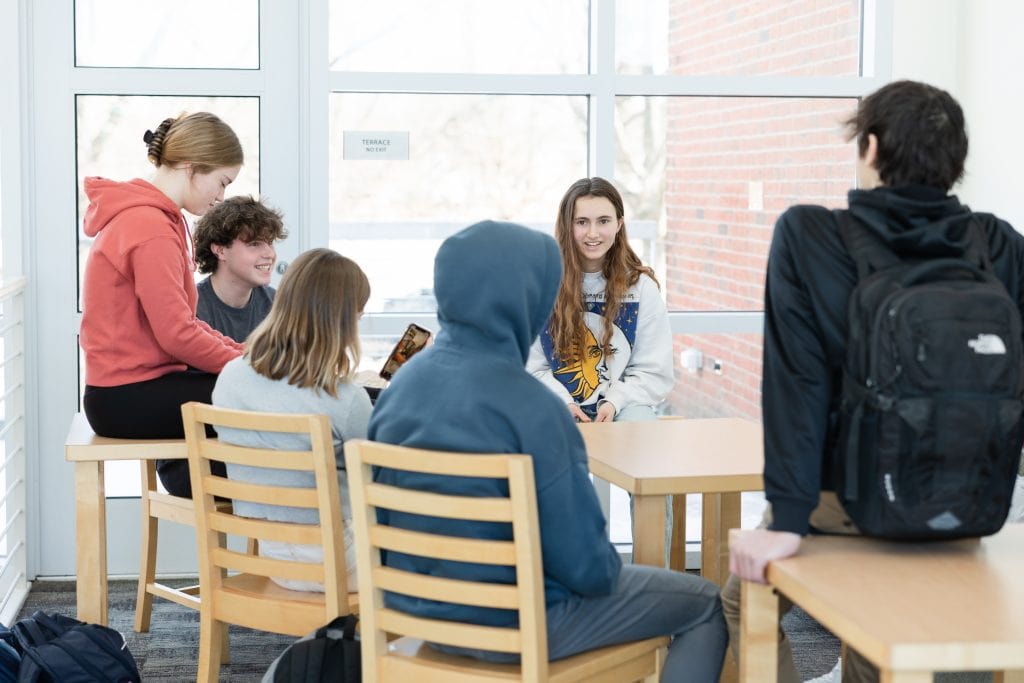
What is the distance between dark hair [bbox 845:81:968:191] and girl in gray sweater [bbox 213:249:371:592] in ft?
3.83

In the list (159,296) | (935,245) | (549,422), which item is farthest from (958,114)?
(159,296)

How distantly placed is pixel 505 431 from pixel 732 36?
255 centimetres

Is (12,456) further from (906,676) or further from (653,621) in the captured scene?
(906,676)

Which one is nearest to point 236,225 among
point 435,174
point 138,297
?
point 138,297

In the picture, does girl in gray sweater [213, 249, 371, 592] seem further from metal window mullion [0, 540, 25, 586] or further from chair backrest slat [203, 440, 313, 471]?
metal window mullion [0, 540, 25, 586]

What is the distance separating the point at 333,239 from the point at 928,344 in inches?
106

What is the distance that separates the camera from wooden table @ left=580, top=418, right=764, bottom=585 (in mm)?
2451

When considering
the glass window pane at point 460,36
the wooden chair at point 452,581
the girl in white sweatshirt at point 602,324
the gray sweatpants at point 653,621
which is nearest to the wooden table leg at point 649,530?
the gray sweatpants at point 653,621

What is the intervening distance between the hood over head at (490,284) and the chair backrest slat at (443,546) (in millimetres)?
321

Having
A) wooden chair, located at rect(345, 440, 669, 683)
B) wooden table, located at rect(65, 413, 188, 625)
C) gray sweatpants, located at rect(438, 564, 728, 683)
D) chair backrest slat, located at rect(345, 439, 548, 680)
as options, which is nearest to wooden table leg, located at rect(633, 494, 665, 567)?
gray sweatpants, located at rect(438, 564, 728, 683)

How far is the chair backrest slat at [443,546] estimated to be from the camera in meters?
1.99

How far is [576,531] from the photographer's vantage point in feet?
6.74

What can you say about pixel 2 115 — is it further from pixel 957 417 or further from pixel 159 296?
pixel 957 417

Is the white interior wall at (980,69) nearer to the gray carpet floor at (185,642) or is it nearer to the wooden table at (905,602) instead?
the gray carpet floor at (185,642)
